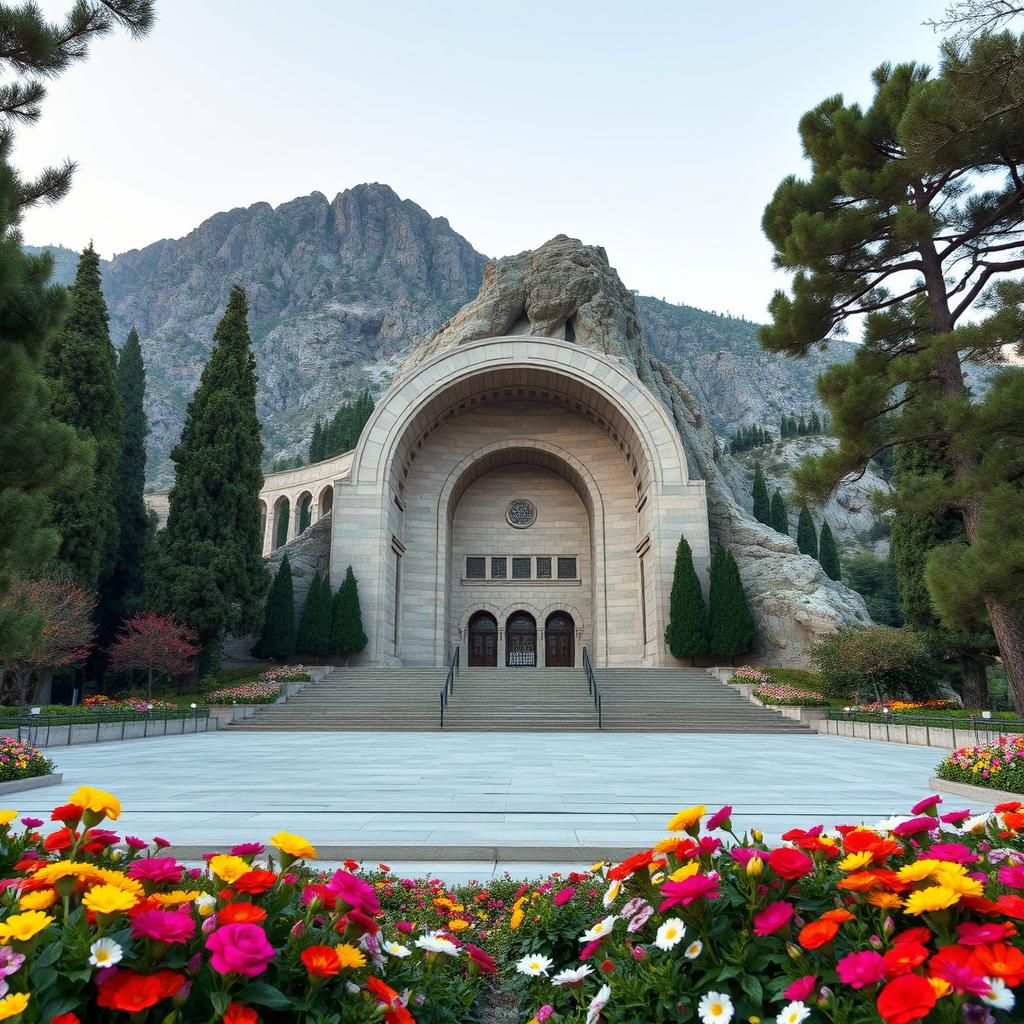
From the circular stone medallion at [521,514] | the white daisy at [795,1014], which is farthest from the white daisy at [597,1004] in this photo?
the circular stone medallion at [521,514]

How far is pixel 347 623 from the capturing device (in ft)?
79.8

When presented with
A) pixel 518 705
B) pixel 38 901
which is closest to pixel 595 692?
pixel 518 705

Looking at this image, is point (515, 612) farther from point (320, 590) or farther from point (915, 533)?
point (915, 533)

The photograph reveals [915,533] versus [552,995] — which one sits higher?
[915,533]

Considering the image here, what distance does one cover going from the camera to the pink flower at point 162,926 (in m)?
1.52

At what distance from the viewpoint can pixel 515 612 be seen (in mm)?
31031

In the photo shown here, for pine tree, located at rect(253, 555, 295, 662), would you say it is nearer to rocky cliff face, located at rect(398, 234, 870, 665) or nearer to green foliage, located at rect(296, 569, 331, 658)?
green foliage, located at rect(296, 569, 331, 658)

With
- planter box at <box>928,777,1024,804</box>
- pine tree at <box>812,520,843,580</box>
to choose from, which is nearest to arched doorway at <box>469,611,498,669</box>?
planter box at <box>928,777,1024,804</box>

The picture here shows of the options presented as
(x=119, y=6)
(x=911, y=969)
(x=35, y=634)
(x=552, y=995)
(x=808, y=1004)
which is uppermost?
(x=119, y=6)

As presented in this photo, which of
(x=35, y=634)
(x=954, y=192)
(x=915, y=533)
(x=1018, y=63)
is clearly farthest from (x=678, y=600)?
(x=35, y=634)

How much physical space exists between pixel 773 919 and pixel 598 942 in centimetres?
60

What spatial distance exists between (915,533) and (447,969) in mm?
21561

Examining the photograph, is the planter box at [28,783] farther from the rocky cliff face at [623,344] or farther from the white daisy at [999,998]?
the rocky cliff face at [623,344]

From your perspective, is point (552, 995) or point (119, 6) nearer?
point (552, 995)
